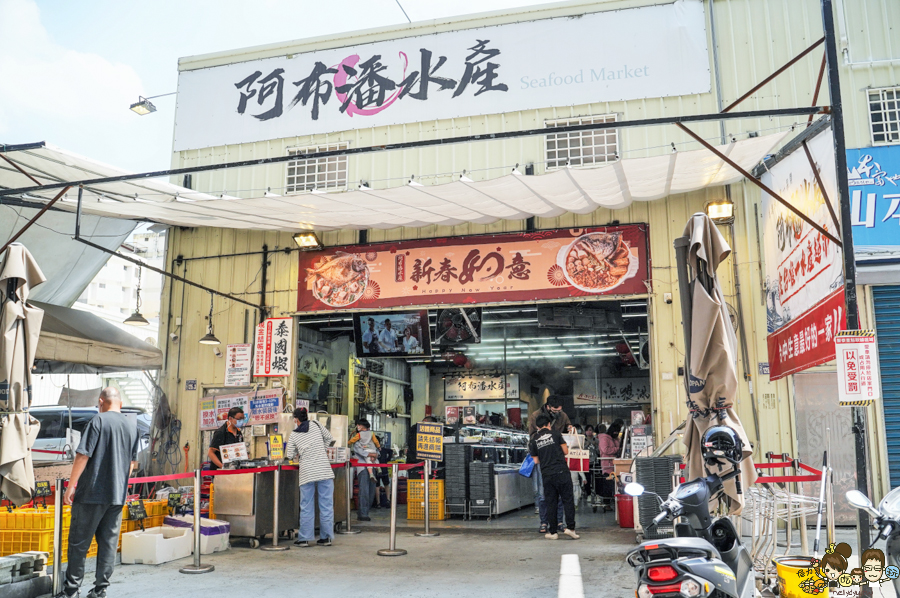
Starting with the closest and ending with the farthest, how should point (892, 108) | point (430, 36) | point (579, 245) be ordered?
point (892, 108)
point (579, 245)
point (430, 36)

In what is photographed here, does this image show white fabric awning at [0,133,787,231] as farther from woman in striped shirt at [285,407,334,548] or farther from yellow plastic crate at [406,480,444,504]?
yellow plastic crate at [406,480,444,504]

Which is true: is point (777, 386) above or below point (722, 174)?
Result: below

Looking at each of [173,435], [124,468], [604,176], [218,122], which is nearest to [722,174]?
[604,176]

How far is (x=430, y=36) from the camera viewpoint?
12.0 m

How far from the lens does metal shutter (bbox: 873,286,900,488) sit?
9805 mm

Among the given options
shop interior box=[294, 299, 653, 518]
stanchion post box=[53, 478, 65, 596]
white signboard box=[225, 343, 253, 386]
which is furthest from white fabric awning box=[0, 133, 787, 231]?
stanchion post box=[53, 478, 65, 596]

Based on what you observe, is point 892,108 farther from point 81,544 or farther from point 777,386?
point 81,544

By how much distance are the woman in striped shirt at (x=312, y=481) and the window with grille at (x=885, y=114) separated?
8835mm

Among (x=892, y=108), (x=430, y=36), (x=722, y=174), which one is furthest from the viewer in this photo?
(x=430, y=36)

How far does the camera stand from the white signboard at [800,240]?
19.9ft

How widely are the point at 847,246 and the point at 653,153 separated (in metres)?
5.33

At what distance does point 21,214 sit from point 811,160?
10995 mm

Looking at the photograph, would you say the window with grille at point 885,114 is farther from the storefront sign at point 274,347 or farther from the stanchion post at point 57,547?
the stanchion post at point 57,547

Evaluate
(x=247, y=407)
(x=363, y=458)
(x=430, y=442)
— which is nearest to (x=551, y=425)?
(x=430, y=442)
